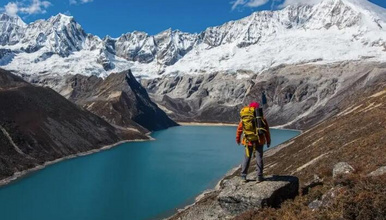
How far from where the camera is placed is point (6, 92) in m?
144

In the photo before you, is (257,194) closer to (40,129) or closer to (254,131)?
(254,131)

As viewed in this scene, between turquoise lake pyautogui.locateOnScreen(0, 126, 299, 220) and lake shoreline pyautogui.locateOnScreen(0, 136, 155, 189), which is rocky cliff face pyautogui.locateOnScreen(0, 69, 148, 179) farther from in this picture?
turquoise lake pyautogui.locateOnScreen(0, 126, 299, 220)

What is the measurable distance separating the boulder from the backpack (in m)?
2.06

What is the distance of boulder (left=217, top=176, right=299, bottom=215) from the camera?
17594 mm

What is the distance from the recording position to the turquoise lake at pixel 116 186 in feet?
215

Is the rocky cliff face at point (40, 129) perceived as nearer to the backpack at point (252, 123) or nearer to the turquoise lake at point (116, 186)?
the turquoise lake at point (116, 186)

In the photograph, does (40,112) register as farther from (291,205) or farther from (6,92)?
(291,205)

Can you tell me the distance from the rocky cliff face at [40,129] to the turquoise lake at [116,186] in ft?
20.2

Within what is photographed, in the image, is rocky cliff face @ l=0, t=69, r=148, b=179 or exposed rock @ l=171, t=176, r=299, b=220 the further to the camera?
rocky cliff face @ l=0, t=69, r=148, b=179

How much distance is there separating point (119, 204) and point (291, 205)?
5609 centimetres

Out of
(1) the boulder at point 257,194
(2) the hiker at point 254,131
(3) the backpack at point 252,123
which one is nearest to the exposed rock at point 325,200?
(1) the boulder at point 257,194

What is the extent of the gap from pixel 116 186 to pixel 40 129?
184 feet

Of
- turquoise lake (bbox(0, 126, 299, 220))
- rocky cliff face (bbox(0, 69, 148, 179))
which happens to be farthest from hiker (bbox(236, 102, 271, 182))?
rocky cliff face (bbox(0, 69, 148, 179))

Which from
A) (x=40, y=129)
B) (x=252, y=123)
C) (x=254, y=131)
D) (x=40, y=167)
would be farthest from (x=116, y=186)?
(x=252, y=123)
